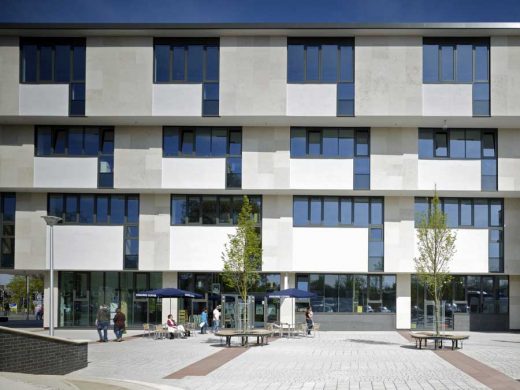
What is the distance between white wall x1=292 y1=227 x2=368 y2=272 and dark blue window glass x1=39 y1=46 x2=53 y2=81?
16.0 meters

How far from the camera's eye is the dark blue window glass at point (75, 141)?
38.8 meters

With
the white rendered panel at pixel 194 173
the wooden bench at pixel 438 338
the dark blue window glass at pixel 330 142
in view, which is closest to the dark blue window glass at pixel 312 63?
the dark blue window glass at pixel 330 142

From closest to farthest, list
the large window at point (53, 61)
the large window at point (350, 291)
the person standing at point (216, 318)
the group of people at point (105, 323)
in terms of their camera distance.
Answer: the group of people at point (105, 323) < the person standing at point (216, 318) < the large window at point (53, 61) < the large window at point (350, 291)

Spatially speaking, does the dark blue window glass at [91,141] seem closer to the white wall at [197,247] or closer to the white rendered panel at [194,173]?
the white rendered panel at [194,173]

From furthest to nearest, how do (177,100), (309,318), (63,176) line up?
1. (63,176)
2. (177,100)
3. (309,318)

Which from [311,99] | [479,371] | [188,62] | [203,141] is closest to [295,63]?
[311,99]

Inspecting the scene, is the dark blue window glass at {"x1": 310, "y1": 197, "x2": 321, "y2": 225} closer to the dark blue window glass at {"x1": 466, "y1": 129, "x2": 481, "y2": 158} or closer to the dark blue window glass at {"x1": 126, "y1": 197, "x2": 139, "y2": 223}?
the dark blue window glass at {"x1": 466, "y1": 129, "x2": 481, "y2": 158}

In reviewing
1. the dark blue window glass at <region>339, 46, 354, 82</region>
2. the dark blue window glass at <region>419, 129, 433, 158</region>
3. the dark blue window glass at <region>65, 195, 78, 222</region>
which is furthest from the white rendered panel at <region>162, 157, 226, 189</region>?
the dark blue window glass at <region>419, 129, 433, 158</region>

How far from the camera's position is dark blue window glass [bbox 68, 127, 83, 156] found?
38.8m

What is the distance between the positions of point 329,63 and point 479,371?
70.3 ft

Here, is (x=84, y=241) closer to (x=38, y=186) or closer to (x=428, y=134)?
(x=38, y=186)

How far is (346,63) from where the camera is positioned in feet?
124

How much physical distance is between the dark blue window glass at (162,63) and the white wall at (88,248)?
854 centimetres

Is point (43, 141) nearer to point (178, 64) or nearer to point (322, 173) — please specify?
point (178, 64)
